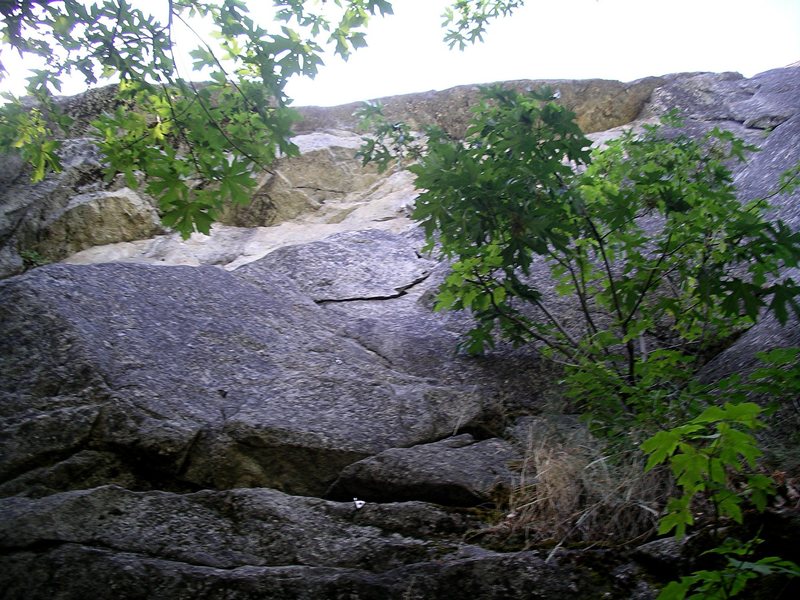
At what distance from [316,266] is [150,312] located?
1756 mm

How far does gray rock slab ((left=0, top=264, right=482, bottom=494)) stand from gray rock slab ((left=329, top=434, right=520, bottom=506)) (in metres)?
0.20

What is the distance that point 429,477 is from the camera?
370cm

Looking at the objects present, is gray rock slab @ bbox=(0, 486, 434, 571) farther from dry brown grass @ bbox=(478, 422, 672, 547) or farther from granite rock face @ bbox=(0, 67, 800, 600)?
dry brown grass @ bbox=(478, 422, 672, 547)

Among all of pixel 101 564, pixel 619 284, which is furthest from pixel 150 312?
pixel 619 284

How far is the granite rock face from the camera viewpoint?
9.70 ft

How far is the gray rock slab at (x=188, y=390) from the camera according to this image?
385 centimetres

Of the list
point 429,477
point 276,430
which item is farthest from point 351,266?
point 429,477

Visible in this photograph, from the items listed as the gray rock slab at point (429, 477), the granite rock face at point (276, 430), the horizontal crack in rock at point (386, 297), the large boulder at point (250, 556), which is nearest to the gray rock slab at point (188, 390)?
the granite rock face at point (276, 430)

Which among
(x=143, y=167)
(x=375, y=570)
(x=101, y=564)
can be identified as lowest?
(x=375, y=570)

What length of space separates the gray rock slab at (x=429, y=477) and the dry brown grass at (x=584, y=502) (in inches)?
7.2

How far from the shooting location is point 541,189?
4.10 metres

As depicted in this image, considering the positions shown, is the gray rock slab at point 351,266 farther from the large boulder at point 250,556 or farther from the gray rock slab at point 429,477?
the large boulder at point 250,556

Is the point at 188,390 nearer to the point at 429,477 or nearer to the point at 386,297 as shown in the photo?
the point at 429,477

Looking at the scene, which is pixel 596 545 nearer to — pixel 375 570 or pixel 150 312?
pixel 375 570
